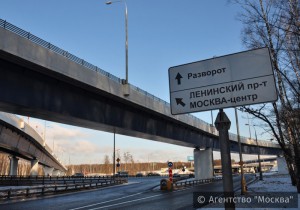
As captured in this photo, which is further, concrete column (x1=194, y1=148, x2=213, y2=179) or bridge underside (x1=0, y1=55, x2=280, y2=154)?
concrete column (x1=194, y1=148, x2=213, y2=179)

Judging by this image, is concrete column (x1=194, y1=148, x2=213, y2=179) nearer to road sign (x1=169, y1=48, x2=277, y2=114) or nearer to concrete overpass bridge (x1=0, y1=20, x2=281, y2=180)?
concrete overpass bridge (x1=0, y1=20, x2=281, y2=180)

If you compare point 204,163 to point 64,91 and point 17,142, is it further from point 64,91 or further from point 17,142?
point 64,91

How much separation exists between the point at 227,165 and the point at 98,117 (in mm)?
16521

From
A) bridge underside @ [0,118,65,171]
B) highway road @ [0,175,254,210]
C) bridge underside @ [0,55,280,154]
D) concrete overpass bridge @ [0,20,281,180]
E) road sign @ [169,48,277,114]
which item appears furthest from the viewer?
bridge underside @ [0,118,65,171]

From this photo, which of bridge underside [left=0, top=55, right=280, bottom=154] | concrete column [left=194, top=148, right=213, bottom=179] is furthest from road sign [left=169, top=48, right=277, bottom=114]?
concrete column [left=194, top=148, right=213, bottom=179]

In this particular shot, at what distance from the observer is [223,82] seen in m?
5.07

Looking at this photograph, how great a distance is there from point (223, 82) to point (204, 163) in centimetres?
4783

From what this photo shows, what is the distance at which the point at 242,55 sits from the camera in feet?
16.4

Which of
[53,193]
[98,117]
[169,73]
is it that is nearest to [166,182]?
[53,193]

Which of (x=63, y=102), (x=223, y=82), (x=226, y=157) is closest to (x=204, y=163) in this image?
(x=63, y=102)

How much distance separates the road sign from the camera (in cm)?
476

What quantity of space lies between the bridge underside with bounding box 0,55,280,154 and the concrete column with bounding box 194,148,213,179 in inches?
925

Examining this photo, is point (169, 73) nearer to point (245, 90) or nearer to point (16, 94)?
point (245, 90)

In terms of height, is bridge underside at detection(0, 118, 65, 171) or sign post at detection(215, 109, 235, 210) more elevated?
bridge underside at detection(0, 118, 65, 171)
